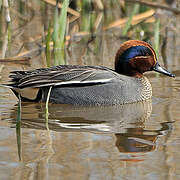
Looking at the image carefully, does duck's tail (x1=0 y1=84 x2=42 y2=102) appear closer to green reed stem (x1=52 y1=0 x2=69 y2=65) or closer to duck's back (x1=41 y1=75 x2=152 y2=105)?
duck's back (x1=41 y1=75 x2=152 y2=105)

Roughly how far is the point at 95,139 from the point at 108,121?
83cm

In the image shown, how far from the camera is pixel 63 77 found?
7109 mm

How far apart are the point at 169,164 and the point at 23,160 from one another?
1.21m

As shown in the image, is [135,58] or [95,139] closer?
[95,139]

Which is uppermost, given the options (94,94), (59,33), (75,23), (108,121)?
(59,33)

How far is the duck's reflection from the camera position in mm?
5503

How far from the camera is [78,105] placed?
279 inches

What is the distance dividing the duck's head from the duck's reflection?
0.54 meters

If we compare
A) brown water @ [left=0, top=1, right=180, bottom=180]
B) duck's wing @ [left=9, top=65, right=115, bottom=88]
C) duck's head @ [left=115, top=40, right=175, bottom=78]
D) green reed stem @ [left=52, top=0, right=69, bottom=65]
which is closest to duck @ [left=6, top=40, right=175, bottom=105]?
duck's wing @ [left=9, top=65, right=115, bottom=88]

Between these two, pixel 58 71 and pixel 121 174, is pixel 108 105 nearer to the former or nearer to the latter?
pixel 58 71

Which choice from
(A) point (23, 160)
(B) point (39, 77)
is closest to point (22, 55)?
(B) point (39, 77)

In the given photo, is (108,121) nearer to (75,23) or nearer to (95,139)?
(95,139)

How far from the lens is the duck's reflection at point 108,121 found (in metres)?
5.50

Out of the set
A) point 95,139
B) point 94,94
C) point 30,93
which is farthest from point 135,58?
point 95,139
